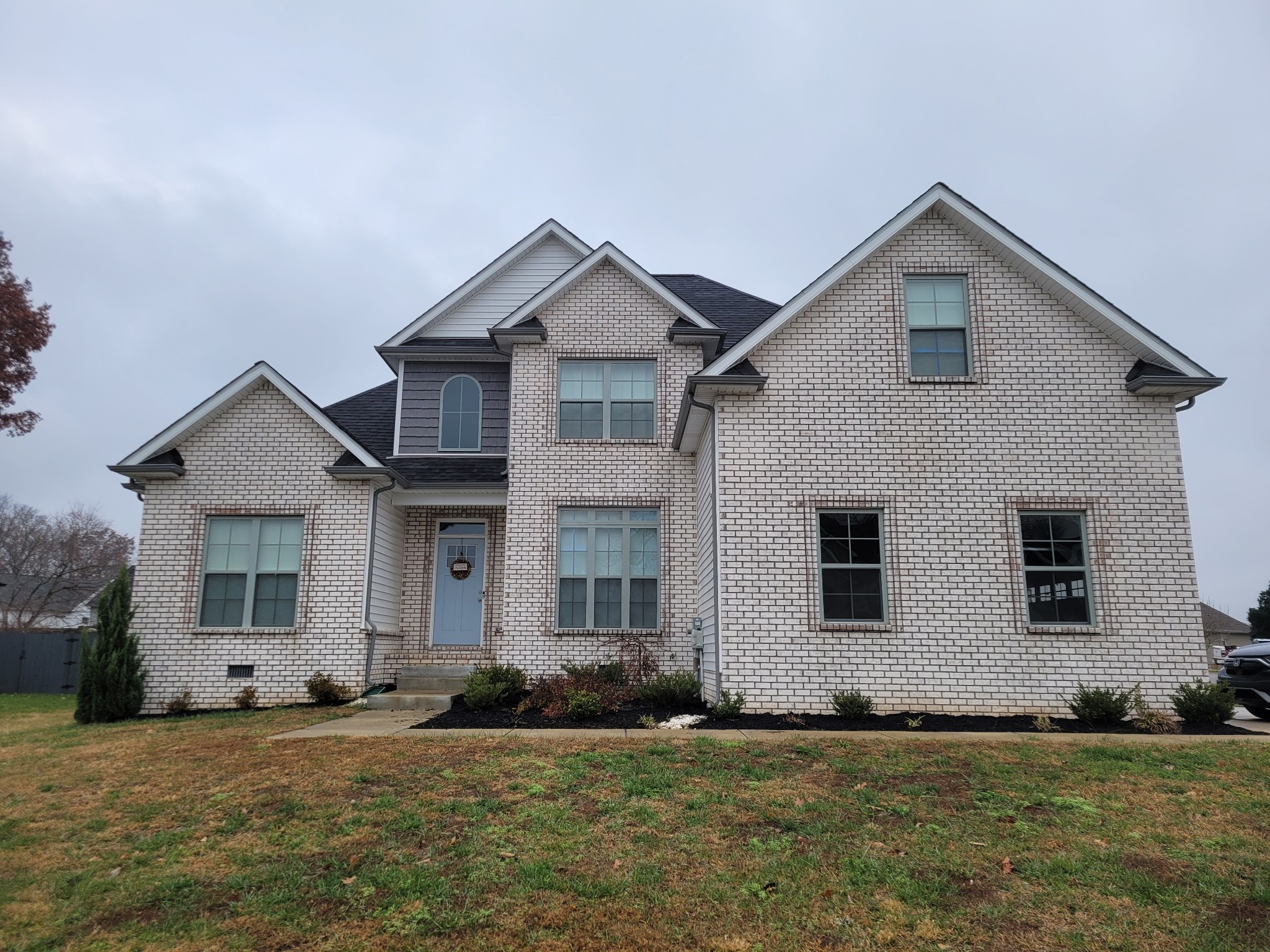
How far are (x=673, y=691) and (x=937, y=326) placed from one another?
624 cm

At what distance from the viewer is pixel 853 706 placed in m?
9.55

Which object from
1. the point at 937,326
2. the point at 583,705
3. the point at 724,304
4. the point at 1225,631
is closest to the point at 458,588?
the point at 583,705

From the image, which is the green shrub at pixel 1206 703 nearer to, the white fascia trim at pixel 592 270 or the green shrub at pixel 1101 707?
the green shrub at pixel 1101 707

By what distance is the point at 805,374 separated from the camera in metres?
10.9

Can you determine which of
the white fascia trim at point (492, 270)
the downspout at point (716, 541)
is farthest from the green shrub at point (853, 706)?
the white fascia trim at point (492, 270)

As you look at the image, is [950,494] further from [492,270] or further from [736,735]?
[492,270]

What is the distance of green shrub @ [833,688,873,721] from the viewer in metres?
9.55

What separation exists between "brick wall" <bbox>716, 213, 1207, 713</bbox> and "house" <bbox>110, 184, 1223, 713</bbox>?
0.03 metres

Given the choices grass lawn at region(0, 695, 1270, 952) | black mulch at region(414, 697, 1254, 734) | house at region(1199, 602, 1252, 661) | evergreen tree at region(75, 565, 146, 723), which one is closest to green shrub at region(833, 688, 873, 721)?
black mulch at region(414, 697, 1254, 734)

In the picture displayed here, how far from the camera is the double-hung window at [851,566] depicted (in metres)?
10.2

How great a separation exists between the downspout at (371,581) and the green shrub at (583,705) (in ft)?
14.5

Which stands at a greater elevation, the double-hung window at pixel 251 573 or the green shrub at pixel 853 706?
the double-hung window at pixel 251 573

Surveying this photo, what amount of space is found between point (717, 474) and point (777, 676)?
8.82 feet

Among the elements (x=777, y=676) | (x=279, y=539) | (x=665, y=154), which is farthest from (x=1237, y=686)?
(x=665, y=154)
